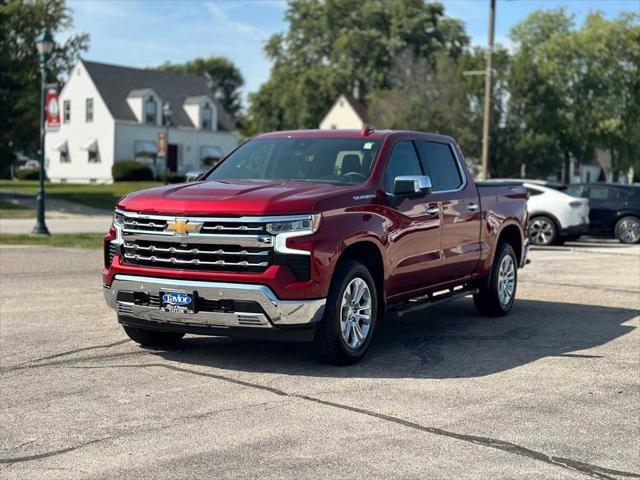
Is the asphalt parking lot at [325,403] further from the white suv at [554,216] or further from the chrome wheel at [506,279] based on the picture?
the white suv at [554,216]

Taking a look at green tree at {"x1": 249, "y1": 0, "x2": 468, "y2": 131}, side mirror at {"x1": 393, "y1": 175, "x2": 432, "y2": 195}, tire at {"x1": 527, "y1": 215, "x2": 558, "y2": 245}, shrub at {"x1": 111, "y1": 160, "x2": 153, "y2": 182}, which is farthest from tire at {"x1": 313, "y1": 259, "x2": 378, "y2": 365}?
green tree at {"x1": 249, "y1": 0, "x2": 468, "y2": 131}

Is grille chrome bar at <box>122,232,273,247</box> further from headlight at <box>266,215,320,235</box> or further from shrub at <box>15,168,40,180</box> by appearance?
shrub at <box>15,168,40,180</box>

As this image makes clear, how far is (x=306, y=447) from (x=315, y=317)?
5.87 feet

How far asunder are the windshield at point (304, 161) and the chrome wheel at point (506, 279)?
9.44 ft

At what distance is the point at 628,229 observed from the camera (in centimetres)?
2406

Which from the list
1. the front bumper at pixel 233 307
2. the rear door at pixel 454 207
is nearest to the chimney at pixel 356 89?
the rear door at pixel 454 207

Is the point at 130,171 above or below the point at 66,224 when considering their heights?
above

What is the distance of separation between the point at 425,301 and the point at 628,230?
56.5ft

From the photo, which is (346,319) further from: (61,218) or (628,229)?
(61,218)

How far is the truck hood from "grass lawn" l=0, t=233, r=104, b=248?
12374 mm

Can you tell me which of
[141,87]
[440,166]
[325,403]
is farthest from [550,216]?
[141,87]

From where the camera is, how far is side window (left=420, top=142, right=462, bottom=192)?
8.81m

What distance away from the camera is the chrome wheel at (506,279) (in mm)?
10148

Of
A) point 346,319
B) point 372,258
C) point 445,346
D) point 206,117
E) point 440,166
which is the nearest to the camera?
point 346,319
